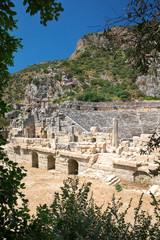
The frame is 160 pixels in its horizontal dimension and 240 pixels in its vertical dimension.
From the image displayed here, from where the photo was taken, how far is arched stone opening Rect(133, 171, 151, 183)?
9075mm

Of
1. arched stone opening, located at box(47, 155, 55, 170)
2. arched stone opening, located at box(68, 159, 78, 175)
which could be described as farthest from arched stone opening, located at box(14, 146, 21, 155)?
arched stone opening, located at box(68, 159, 78, 175)

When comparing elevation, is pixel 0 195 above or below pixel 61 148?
above

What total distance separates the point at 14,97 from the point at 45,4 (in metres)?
61.7

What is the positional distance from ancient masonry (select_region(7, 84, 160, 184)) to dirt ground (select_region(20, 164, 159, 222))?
29.3 inches

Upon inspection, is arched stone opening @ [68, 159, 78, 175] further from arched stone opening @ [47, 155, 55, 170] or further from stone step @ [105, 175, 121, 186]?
stone step @ [105, 175, 121, 186]

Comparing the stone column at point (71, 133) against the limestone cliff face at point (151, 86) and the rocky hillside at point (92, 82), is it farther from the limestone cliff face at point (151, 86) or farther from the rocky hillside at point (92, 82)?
the limestone cliff face at point (151, 86)

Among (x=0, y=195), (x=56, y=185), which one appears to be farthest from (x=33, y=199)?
(x=0, y=195)

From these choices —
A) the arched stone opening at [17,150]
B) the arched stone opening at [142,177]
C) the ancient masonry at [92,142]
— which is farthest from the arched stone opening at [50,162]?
the arched stone opening at [142,177]

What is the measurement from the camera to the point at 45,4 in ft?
8.53

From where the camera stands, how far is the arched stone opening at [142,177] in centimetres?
907

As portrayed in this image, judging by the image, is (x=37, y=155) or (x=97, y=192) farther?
(x=37, y=155)

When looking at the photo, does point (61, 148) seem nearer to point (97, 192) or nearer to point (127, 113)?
point (97, 192)

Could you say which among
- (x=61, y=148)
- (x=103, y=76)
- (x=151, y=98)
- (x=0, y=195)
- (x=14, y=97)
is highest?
(x=103, y=76)

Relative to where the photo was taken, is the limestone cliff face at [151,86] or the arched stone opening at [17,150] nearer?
the arched stone opening at [17,150]
